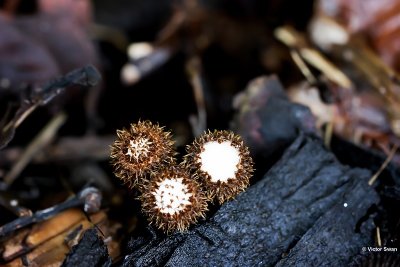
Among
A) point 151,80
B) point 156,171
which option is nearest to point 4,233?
point 156,171

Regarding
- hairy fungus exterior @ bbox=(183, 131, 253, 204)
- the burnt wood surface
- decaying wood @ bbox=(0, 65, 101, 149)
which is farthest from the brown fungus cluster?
decaying wood @ bbox=(0, 65, 101, 149)

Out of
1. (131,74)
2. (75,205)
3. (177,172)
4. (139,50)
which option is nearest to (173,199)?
(177,172)

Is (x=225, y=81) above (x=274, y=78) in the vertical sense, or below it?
above

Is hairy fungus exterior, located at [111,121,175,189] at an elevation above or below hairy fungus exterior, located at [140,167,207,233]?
above

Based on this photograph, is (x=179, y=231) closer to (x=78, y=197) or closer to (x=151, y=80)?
(x=78, y=197)

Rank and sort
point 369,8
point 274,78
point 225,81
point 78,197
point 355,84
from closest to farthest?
point 78,197, point 274,78, point 355,84, point 369,8, point 225,81

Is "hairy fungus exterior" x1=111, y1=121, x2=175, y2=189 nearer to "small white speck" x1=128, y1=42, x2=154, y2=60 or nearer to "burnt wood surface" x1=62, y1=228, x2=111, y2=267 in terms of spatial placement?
"burnt wood surface" x1=62, y1=228, x2=111, y2=267

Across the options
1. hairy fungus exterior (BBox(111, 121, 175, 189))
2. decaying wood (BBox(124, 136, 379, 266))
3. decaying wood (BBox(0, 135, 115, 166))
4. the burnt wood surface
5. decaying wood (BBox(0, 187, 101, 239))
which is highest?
decaying wood (BBox(0, 135, 115, 166))
